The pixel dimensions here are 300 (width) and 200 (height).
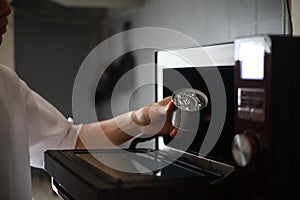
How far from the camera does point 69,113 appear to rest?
3.35 metres

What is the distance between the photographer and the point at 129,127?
94 cm

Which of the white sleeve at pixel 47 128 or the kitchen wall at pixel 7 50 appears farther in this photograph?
the kitchen wall at pixel 7 50

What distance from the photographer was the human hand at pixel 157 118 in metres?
0.78

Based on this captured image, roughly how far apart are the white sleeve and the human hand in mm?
199

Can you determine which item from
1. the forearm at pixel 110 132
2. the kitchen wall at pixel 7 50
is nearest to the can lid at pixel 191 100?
the forearm at pixel 110 132

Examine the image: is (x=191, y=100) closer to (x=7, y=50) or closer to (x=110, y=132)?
(x=110, y=132)

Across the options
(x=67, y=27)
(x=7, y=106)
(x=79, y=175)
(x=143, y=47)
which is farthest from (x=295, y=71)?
(x=67, y=27)

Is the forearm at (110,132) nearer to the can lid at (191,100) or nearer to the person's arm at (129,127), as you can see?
the person's arm at (129,127)

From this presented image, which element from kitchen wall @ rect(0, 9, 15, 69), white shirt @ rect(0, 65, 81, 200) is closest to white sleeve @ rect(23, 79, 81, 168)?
white shirt @ rect(0, 65, 81, 200)

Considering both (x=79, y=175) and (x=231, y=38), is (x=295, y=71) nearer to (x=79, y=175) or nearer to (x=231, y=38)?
(x=79, y=175)

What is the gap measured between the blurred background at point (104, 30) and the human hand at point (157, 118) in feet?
0.82

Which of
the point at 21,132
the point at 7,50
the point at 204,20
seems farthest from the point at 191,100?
the point at 7,50

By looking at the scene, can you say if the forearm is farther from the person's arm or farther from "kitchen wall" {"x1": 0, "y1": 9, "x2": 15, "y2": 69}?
"kitchen wall" {"x1": 0, "y1": 9, "x2": 15, "y2": 69}

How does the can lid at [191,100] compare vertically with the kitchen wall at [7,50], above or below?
below
